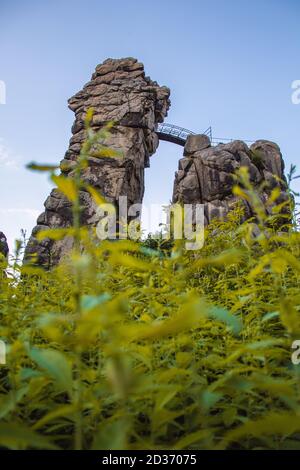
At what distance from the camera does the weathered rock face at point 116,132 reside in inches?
963

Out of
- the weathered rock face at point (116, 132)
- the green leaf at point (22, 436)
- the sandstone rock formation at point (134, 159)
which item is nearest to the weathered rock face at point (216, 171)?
the sandstone rock formation at point (134, 159)

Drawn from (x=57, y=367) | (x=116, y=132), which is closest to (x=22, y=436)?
(x=57, y=367)

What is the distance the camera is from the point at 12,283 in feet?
10.3

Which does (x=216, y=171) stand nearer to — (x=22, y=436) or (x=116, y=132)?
(x=116, y=132)

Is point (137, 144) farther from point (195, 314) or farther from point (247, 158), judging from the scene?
point (195, 314)

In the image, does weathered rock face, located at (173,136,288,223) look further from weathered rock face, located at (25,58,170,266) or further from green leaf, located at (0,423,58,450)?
green leaf, located at (0,423,58,450)

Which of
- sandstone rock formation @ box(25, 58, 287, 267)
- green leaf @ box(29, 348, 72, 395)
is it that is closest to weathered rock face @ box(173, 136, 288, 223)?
sandstone rock formation @ box(25, 58, 287, 267)

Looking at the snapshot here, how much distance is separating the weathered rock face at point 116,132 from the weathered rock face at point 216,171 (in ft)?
14.6

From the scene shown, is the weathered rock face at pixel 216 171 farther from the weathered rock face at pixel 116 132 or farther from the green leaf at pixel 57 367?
the green leaf at pixel 57 367

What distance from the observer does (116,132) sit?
27.3 m

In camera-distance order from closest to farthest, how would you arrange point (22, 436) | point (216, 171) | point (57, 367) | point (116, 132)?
point (22, 436)
point (57, 367)
point (216, 171)
point (116, 132)

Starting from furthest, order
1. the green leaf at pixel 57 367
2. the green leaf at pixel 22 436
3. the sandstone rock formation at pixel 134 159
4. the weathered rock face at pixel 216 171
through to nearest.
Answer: the sandstone rock formation at pixel 134 159, the weathered rock face at pixel 216 171, the green leaf at pixel 57 367, the green leaf at pixel 22 436

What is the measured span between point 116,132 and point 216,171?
9.62 metres

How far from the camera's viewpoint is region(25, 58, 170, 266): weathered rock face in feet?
80.3
